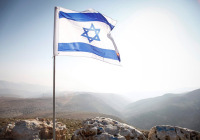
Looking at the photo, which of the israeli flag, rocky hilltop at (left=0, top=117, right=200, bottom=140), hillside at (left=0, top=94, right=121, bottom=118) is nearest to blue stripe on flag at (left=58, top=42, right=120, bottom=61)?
the israeli flag

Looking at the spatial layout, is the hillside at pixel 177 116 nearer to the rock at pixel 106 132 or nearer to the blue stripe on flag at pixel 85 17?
the rock at pixel 106 132

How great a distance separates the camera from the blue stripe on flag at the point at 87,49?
17.7 feet

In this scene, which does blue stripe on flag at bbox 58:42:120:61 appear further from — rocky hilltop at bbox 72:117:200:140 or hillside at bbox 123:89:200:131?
hillside at bbox 123:89:200:131

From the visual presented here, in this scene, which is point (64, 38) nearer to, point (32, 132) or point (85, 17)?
point (85, 17)

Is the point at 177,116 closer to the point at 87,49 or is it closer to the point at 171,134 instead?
the point at 171,134

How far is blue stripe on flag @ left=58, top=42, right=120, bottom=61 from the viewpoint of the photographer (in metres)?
5.40

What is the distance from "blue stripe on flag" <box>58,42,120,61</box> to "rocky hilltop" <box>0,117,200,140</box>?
352 cm

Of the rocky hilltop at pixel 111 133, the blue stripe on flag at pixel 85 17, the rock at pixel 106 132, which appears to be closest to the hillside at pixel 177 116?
the rocky hilltop at pixel 111 133

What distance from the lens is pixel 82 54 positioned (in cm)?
577

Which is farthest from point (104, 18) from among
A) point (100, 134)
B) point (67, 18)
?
point (100, 134)

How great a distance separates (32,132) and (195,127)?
3124 inches

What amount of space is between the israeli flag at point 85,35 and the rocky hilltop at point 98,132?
3.40 metres

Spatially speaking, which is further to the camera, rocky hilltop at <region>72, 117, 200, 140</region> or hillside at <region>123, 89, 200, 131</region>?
hillside at <region>123, 89, 200, 131</region>

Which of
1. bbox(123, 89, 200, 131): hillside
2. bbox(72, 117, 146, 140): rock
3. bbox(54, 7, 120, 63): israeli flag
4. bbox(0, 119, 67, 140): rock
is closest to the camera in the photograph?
bbox(72, 117, 146, 140): rock
